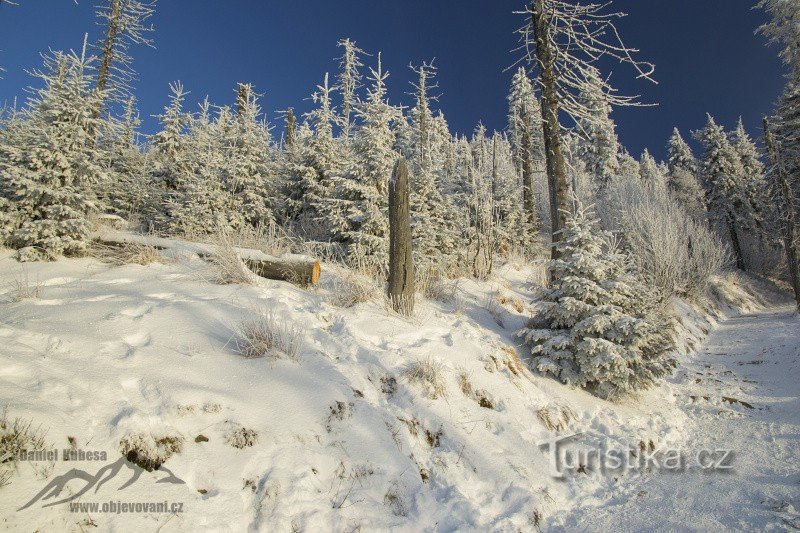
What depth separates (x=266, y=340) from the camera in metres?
3.84

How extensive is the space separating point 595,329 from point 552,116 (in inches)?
203

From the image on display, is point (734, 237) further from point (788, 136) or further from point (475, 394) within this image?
point (475, 394)

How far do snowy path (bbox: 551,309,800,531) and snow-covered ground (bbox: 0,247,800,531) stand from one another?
0.08ft

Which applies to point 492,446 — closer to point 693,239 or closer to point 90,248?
point 90,248

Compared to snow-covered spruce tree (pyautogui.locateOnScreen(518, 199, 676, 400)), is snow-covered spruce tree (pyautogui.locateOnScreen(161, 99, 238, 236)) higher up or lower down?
higher up

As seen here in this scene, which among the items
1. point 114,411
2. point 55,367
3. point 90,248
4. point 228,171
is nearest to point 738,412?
point 114,411

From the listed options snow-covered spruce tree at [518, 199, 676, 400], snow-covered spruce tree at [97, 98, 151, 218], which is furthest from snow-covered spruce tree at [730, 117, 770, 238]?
snow-covered spruce tree at [97, 98, 151, 218]

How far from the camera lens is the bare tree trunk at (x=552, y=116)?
824cm

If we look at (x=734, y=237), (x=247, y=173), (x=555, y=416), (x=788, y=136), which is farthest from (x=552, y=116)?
(x=734, y=237)

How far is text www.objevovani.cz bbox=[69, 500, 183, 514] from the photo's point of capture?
1.99 m

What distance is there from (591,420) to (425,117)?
25301 millimetres

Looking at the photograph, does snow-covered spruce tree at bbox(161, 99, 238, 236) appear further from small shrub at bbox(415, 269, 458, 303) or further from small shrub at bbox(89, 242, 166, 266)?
small shrub at bbox(415, 269, 458, 303)

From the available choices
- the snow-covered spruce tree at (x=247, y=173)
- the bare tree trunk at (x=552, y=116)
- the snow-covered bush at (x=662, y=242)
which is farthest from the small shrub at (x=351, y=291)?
the snow-covered bush at (x=662, y=242)

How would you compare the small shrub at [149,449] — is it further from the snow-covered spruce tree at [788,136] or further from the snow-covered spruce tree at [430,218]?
the snow-covered spruce tree at [788,136]
